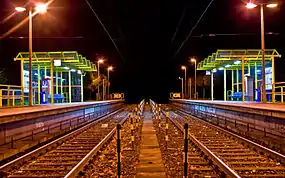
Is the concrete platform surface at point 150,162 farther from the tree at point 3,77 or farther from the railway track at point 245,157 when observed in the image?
the tree at point 3,77

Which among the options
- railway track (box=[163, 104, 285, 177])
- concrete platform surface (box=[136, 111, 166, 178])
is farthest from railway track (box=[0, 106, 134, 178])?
railway track (box=[163, 104, 285, 177])

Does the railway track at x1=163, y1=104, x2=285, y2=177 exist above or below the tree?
below

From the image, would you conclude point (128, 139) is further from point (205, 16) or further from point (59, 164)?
point (205, 16)

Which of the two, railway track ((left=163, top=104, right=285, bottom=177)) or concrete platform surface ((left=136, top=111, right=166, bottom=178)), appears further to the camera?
railway track ((left=163, top=104, right=285, bottom=177))

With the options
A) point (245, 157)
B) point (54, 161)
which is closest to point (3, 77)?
point (54, 161)

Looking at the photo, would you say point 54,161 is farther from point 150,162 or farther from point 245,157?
point 245,157

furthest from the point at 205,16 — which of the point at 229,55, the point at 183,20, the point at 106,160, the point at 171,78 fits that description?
the point at 171,78

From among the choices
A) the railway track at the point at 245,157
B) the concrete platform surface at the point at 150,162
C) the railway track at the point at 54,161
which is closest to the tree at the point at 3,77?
the railway track at the point at 54,161

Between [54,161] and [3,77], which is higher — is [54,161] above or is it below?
below

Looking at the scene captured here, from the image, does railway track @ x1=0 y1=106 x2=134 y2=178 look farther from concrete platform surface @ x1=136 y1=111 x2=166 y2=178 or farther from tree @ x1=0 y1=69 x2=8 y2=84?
tree @ x1=0 y1=69 x2=8 y2=84

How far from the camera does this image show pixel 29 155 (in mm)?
12148

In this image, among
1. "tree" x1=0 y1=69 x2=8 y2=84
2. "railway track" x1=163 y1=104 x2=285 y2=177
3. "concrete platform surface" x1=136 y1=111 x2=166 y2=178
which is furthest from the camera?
"tree" x1=0 y1=69 x2=8 y2=84

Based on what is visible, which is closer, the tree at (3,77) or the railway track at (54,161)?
the railway track at (54,161)

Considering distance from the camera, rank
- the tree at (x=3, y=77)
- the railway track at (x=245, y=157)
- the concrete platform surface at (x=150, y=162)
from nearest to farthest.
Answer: the concrete platform surface at (x=150, y=162) → the railway track at (x=245, y=157) → the tree at (x=3, y=77)
